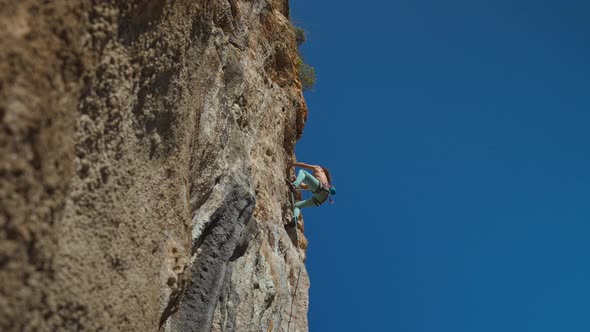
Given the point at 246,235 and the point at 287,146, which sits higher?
the point at 287,146

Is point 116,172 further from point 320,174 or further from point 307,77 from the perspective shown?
point 307,77

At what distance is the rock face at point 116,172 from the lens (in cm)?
177

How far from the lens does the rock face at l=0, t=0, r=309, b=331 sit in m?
1.77

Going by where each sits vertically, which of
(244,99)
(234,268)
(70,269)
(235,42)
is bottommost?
(70,269)

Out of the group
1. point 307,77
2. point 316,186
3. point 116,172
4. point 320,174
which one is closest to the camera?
point 116,172

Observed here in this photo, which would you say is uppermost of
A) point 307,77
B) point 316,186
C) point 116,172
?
point 307,77

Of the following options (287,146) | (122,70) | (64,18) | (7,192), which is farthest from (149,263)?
(287,146)

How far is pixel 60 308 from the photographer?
2061 millimetres

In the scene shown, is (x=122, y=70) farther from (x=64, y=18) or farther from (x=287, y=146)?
(x=287, y=146)

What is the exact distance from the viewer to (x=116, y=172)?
8.27ft

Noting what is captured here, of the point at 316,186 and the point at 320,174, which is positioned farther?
the point at 320,174

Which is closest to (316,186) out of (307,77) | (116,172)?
(307,77)

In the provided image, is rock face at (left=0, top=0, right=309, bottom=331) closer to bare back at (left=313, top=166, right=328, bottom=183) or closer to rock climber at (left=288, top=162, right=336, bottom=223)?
rock climber at (left=288, top=162, right=336, bottom=223)

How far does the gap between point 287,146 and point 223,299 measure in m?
5.18
